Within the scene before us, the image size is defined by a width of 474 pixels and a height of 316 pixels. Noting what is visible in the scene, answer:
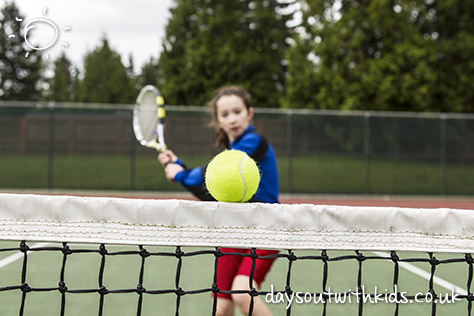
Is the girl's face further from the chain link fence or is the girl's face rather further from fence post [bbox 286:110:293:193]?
fence post [bbox 286:110:293:193]

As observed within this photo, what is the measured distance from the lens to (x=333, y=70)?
14.7 meters

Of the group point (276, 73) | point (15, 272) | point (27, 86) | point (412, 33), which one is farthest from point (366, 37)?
point (27, 86)

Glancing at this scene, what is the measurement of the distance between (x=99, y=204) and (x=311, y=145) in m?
7.59

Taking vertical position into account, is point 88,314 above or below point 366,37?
below

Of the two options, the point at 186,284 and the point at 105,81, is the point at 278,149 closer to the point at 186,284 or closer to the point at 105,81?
the point at 186,284

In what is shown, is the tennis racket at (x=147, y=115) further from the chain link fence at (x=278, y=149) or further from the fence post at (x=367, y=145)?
the fence post at (x=367, y=145)

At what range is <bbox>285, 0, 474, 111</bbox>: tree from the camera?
13.9m

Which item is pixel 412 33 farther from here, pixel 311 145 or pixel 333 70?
pixel 311 145

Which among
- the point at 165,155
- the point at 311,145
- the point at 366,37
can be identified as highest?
the point at 366,37

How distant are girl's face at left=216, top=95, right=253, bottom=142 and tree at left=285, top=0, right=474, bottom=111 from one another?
1206 cm

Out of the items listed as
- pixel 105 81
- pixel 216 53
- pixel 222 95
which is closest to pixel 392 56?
pixel 216 53

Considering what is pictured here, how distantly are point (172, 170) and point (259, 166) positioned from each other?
0.47 m

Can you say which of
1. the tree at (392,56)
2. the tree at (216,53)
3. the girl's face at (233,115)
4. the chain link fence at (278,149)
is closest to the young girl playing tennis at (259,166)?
the girl's face at (233,115)

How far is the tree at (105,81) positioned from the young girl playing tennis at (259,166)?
28.4 meters
